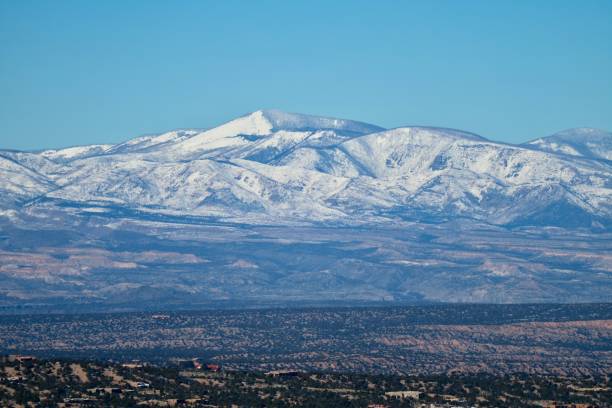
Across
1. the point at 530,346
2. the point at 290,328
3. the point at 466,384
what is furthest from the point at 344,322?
the point at 466,384

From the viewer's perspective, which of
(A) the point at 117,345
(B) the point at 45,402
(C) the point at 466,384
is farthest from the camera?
(A) the point at 117,345

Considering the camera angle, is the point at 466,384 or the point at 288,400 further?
the point at 466,384

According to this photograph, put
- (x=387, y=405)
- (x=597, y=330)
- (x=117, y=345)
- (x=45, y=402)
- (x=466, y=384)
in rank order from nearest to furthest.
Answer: (x=45, y=402), (x=387, y=405), (x=466, y=384), (x=117, y=345), (x=597, y=330)

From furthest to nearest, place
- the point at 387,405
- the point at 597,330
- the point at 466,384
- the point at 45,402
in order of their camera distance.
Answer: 1. the point at 597,330
2. the point at 466,384
3. the point at 387,405
4. the point at 45,402

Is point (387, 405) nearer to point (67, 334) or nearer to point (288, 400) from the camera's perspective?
point (288, 400)

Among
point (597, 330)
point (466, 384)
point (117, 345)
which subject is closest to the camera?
point (466, 384)

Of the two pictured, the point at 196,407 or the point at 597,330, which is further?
the point at 597,330

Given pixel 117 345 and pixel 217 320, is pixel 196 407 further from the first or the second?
pixel 217 320

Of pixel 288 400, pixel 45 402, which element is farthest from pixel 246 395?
pixel 45 402
